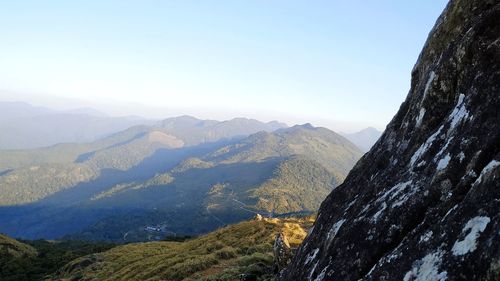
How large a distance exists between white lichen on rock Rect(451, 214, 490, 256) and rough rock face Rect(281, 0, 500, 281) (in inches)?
0.8

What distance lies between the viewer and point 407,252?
32.2 feet

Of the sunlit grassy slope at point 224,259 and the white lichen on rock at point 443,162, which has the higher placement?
the white lichen on rock at point 443,162

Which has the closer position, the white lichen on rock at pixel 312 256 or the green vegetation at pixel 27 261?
the white lichen on rock at pixel 312 256

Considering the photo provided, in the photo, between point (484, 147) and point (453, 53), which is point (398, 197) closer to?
point (484, 147)

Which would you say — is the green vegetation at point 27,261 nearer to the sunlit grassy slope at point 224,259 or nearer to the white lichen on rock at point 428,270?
the sunlit grassy slope at point 224,259

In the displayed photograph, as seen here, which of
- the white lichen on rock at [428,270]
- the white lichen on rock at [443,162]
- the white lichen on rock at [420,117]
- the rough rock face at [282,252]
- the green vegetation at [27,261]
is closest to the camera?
the white lichen on rock at [428,270]

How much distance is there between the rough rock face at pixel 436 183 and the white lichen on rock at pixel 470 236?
2 cm

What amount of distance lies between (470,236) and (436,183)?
2.88 m

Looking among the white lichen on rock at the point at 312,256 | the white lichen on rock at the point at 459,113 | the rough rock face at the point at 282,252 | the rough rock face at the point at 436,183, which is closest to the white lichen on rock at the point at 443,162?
the rough rock face at the point at 436,183

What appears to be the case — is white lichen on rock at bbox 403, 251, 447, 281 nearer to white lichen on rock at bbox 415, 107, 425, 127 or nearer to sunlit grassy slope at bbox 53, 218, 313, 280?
white lichen on rock at bbox 415, 107, 425, 127

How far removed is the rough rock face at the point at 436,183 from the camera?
8.37 meters

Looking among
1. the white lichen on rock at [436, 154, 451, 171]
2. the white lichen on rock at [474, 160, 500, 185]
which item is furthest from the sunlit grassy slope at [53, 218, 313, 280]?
the white lichen on rock at [474, 160, 500, 185]

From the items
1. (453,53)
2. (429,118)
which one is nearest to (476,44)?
(453,53)

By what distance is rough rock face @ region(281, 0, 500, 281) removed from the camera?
8.37 metres
